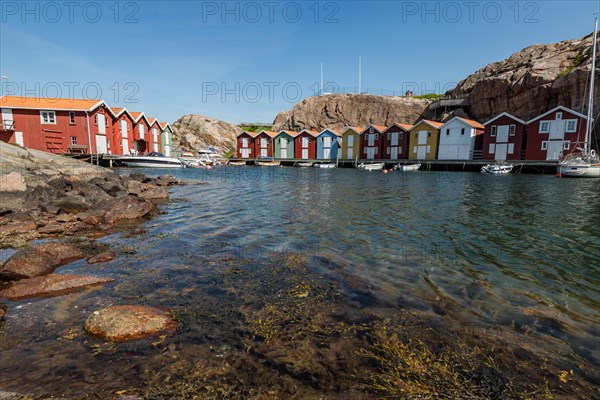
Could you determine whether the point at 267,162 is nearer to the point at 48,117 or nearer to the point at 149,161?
the point at 149,161

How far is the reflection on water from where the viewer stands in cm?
429

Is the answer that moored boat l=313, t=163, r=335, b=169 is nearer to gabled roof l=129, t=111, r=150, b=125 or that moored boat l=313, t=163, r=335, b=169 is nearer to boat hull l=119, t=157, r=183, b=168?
boat hull l=119, t=157, r=183, b=168

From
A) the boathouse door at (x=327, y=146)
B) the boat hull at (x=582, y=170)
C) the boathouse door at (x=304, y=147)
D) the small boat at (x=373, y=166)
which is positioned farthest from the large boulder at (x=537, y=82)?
the boathouse door at (x=304, y=147)

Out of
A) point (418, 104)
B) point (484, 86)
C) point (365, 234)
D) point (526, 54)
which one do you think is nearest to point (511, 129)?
point (484, 86)

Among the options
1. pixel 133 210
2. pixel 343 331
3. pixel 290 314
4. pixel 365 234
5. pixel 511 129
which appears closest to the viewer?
pixel 343 331

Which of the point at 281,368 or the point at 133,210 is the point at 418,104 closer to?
the point at 133,210

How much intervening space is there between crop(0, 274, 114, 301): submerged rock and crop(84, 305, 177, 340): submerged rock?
163cm

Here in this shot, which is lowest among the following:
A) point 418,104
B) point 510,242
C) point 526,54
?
point 510,242

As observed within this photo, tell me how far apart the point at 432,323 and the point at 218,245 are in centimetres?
635

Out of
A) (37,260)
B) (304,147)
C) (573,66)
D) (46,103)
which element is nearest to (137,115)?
(46,103)

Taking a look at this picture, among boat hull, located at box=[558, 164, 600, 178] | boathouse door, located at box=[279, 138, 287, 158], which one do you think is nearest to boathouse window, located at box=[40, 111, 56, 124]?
boathouse door, located at box=[279, 138, 287, 158]

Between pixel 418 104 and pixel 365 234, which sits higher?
pixel 418 104

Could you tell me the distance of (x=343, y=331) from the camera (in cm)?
490

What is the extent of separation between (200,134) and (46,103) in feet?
172
